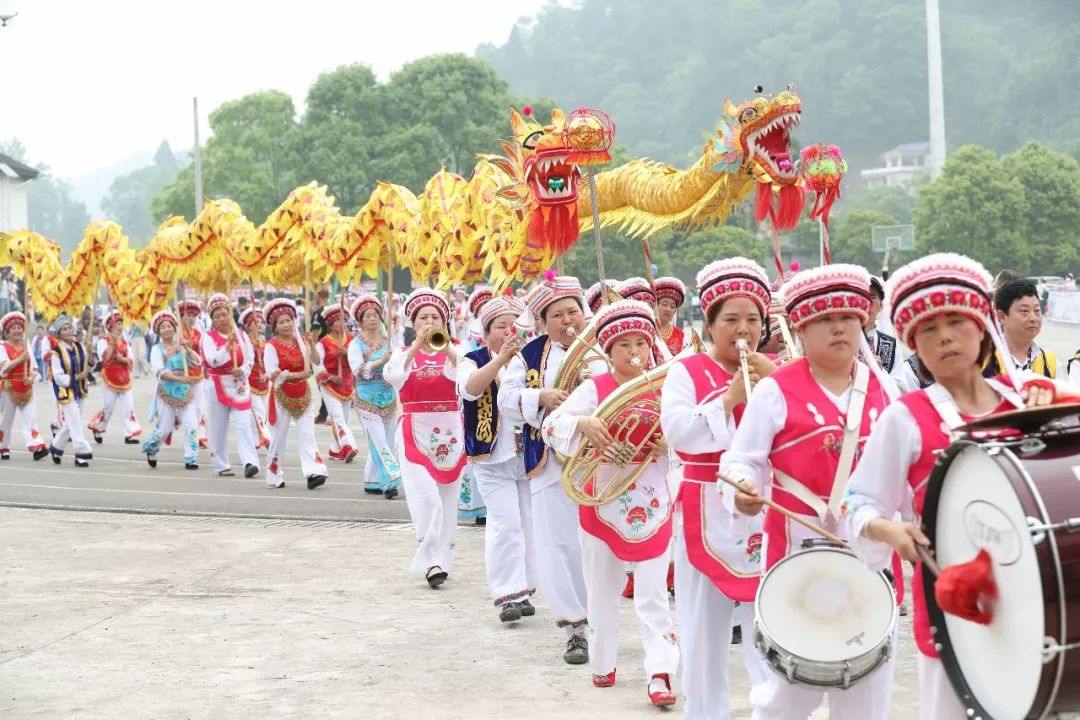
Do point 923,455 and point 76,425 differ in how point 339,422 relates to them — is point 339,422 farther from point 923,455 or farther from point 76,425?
point 923,455

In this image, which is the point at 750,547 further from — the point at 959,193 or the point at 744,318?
the point at 959,193

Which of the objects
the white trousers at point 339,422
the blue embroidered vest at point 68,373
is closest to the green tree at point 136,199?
the blue embroidered vest at point 68,373

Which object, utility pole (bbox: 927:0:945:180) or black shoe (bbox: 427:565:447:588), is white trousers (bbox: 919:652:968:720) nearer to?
black shoe (bbox: 427:565:447:588)

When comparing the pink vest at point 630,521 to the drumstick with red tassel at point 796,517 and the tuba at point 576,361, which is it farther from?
the drumstick with red tassel at point 796,517

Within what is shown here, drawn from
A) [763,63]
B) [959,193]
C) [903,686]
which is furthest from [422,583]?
[763,63]

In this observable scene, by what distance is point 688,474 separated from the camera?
5.38 meters

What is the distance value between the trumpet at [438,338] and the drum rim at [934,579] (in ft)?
17.9

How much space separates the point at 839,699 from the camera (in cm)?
429

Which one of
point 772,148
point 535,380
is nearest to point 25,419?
point 772,148

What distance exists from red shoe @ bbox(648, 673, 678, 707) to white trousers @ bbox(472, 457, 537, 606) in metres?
1.77

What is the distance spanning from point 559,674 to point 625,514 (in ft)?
2.93

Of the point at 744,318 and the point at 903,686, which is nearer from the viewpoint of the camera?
the point at 744,318

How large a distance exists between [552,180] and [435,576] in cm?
253

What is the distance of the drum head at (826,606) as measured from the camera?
401 cm
